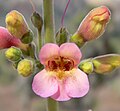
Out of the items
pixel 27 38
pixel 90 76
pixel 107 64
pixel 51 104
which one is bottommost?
pixel 90 76

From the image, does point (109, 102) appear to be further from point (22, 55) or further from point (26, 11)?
point (22, 55)

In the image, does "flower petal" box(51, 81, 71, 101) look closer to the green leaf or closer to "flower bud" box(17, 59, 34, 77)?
"flower bud" box(17, 59, 34, 77)

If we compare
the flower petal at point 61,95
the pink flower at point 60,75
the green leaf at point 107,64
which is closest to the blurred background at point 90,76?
the green leaf at point 107,64

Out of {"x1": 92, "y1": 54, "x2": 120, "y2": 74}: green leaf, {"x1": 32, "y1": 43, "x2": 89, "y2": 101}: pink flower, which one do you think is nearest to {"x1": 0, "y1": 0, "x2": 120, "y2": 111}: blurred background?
{"x1": 92, "y1": 54, "x2": 120, "y2": 74}: green leaf

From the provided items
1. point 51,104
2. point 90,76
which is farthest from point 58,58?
point 90,76

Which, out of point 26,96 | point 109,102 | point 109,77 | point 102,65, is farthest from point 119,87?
point 109,102

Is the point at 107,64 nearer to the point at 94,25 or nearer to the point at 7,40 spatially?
the point at 94,25

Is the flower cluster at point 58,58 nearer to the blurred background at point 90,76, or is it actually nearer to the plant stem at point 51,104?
the plant stem at point 51,104
